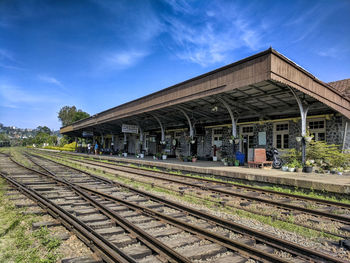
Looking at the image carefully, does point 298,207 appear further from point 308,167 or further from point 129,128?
point 129,128

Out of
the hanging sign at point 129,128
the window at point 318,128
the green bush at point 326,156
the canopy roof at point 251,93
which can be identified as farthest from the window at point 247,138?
the hanging sign at point 129,128

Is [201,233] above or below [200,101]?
below

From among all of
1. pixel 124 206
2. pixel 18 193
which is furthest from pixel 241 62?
pixel 18 193

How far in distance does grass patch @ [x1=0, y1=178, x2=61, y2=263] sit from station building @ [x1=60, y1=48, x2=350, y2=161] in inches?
314

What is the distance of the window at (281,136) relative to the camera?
1432 centimetres

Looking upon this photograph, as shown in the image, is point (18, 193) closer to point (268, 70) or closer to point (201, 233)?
point (201, 233)

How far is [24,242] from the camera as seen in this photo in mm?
3807

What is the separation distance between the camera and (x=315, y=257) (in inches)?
129

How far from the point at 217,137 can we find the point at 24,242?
15.9 meters

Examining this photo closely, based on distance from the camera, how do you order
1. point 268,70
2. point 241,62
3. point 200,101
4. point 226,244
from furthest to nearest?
point 200,101 → point 241,62 → point 268,70 → point 226,244

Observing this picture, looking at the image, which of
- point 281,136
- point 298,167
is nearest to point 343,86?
point 281,136

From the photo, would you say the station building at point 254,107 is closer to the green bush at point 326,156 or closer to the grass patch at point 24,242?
the green bush at point 326,156

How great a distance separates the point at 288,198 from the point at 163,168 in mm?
9289

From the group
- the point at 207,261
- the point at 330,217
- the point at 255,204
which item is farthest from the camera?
the point at 255,204
